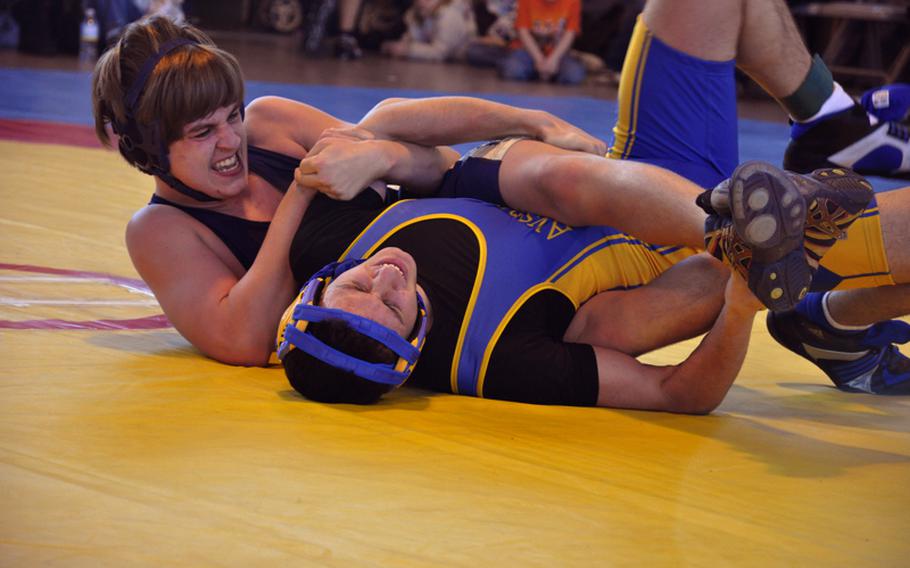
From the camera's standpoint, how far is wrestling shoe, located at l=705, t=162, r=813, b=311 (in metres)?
1.98

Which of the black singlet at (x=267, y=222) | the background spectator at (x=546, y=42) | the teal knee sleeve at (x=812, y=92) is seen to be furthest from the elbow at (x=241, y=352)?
the background spectator at (x=546, y=42)

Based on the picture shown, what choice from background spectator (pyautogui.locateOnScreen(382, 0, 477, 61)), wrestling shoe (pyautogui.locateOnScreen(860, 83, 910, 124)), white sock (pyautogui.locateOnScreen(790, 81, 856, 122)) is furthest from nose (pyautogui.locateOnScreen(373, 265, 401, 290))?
background spectator (pyautogui.locateOnScreen(382, 0, 477, 61))

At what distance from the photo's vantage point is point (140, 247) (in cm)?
268

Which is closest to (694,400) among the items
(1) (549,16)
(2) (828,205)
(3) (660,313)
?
(3) (660,313)

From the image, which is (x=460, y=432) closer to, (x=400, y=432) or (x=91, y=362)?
(x=400, y=432)

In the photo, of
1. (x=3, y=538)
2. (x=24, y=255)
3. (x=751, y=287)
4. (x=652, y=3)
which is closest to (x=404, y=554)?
(x=3, y=538)

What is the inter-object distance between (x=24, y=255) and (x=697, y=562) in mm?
2261

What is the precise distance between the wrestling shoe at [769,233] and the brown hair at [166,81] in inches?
46.3

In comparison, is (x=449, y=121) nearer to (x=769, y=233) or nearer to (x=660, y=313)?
(x=660, y=313)

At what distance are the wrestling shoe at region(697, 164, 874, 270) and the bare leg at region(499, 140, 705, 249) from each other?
236 mm

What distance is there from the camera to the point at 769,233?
1.98 m

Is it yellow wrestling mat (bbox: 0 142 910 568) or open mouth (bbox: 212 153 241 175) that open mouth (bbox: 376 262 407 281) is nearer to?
yellow wrestling mat (bbox: 0 142 910 568)

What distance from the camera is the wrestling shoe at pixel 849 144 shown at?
10.8 ft

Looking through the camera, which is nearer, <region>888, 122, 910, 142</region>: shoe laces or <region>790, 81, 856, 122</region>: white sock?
<region>790, 81, 856, 122</region>: white sock
